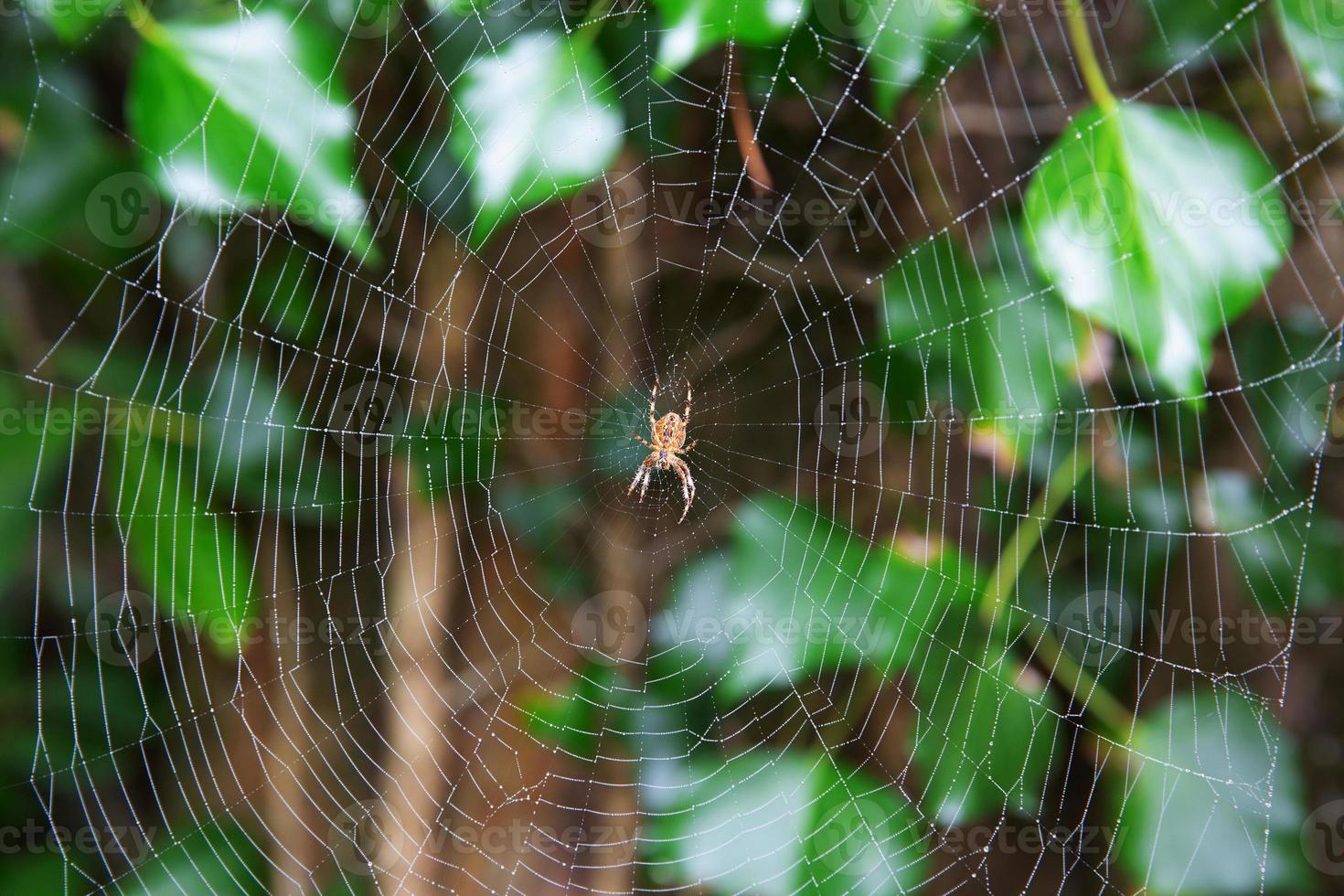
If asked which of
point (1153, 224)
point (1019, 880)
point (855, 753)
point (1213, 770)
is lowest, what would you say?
point (1019, 880)

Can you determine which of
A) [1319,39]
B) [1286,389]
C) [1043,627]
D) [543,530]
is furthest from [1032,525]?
[543,530]

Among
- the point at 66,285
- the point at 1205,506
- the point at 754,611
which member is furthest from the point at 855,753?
the point at 66,285

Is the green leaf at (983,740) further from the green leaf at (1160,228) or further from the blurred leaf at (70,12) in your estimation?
the blurred leaf at (70,12)


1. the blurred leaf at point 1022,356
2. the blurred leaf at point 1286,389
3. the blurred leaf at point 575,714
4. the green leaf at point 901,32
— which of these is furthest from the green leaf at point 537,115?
the blurred leaf at point 1286,389

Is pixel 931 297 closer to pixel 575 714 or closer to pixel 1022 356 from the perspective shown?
pixel 1022 356

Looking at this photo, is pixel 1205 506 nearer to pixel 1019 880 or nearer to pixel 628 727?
pixel 1019 880

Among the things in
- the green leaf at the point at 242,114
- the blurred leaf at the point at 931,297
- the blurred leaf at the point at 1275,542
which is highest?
the blurred leaf at the point at 931,297
